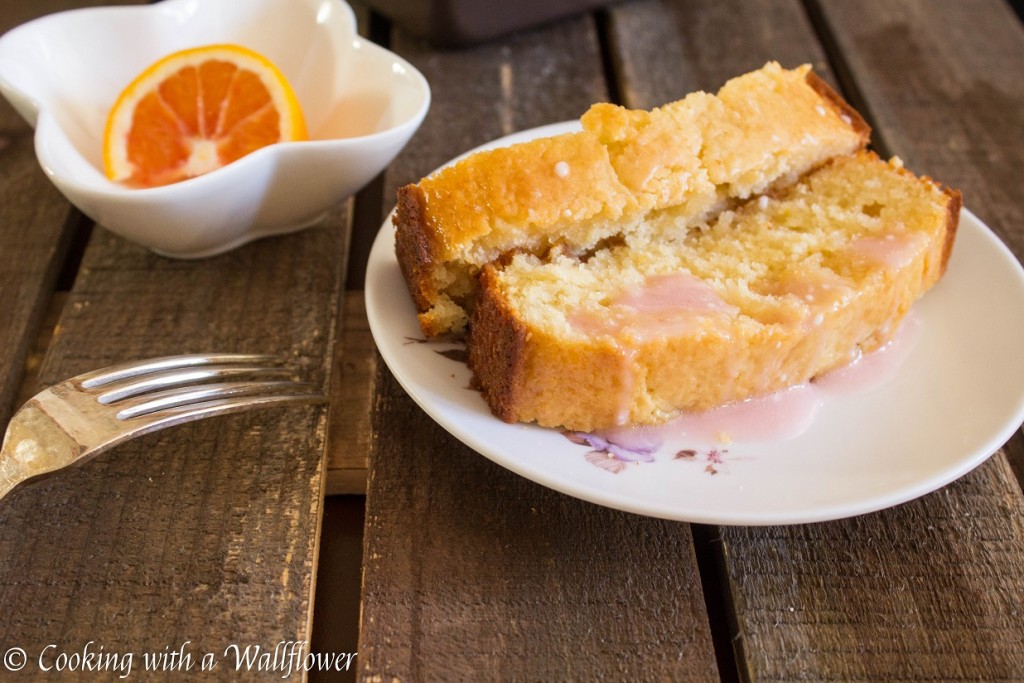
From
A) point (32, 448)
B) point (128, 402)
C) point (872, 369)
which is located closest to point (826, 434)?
point (872, 369)

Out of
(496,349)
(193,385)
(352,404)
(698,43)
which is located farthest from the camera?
(698,43)

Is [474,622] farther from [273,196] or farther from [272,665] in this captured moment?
[273,196]

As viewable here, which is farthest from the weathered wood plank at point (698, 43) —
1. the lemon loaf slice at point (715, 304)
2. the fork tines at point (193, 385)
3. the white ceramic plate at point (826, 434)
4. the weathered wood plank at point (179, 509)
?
the fork tines at point (193, 385)

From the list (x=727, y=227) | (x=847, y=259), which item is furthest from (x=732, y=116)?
(x=847, y=259)

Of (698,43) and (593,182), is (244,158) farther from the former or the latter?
(698,43)

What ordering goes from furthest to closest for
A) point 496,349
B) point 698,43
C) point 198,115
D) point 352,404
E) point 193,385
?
1. point 698,43
2. point 198,115
3. point 352,404
4. point 193,385
5. point 496,349

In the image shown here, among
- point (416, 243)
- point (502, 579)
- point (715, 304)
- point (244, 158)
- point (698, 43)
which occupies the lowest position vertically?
point (698, 43)

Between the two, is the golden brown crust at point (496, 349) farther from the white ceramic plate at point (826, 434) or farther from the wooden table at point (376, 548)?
the wooden table at point (376, 548)

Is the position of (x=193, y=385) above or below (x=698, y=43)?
above
